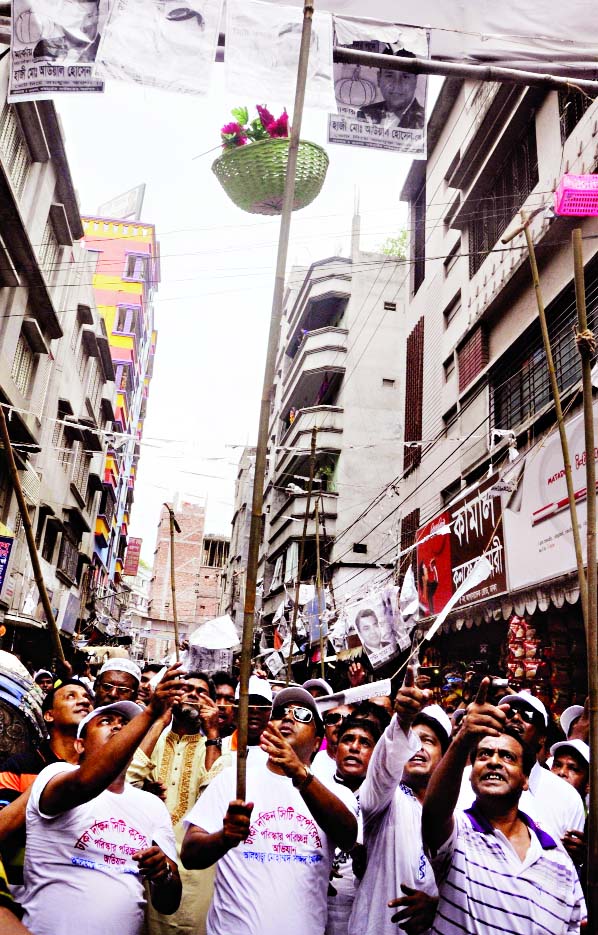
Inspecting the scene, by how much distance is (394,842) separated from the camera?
10.5 ft

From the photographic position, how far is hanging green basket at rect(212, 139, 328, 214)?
14.9 feet

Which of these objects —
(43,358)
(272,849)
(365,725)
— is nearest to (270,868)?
(272,849)

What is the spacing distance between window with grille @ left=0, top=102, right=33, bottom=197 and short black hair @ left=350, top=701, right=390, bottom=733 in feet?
Result: 57.6

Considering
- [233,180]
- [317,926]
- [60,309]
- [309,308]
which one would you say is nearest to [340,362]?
[309,308]

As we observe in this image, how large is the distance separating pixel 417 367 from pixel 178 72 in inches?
703

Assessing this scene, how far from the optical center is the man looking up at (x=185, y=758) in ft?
14.3

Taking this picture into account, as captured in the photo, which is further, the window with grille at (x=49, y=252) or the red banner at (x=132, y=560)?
the red banner at (x=132, y=560)

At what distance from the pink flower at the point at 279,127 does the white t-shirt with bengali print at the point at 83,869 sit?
3.75m

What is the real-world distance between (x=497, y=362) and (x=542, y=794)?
36.7 feet

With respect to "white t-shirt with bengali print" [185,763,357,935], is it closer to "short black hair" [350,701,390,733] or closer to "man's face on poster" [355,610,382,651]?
"short black hair" [350,701,390,733]

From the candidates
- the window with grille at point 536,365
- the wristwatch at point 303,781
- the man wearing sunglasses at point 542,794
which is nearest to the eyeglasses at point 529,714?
the man wearing sunglasses at point 542,794

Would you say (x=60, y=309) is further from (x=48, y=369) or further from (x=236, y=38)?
(x=236, y=38)

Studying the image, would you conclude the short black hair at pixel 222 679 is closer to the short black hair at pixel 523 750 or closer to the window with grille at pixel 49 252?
the short black hair at pixel 523 750

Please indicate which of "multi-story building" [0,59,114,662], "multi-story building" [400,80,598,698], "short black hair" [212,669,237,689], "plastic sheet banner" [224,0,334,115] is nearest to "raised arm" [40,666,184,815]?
"plastic sheet banner" [224,0,334,115]
